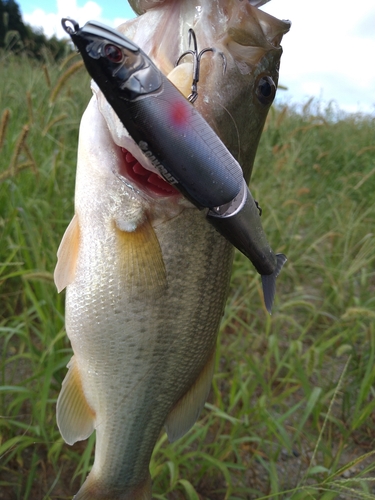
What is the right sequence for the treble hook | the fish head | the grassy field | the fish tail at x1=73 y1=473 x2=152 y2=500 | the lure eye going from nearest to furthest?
the lure eye < the treble hook < the fish head < the fish tail at x1=73 y1=473 x2=152 y2=500 < the grassy field

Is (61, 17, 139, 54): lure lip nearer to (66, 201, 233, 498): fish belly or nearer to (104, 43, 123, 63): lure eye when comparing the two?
(104, 43, 123, 63): lure eye

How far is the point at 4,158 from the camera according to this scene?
2609 mm

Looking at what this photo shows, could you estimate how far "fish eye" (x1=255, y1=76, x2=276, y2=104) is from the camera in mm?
1117

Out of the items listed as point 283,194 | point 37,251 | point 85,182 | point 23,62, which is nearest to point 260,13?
point 85,182

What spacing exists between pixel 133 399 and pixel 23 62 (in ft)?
17.7

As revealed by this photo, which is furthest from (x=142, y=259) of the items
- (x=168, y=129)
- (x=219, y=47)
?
(x=219, y=47)

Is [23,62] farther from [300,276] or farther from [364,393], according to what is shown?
[364,393]

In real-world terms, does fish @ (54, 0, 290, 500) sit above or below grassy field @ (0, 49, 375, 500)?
above

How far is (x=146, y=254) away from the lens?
3.60ft

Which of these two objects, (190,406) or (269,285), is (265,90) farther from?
(190,406)

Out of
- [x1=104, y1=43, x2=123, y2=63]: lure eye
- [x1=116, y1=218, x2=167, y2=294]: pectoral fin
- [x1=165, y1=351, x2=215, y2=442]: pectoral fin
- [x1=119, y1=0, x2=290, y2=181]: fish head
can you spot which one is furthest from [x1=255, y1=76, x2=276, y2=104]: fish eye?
[x1=165, y1=351, x2=215, y2=442]: pectoral fin

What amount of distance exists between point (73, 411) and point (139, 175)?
75cm

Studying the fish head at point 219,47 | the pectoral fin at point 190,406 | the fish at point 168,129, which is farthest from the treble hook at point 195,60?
the pectoral fin at point 190,406

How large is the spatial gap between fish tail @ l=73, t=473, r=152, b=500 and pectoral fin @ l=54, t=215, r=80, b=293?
63 centimetres
